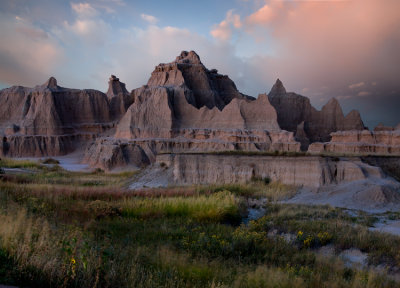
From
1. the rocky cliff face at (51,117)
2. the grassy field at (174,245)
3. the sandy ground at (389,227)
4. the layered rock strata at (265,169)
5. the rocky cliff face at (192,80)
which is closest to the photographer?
the grassy field at (174,245)

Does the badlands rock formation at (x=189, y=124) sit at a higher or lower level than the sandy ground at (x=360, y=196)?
higher

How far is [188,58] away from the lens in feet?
279

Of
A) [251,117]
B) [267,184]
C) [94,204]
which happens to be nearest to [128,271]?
[94,204]

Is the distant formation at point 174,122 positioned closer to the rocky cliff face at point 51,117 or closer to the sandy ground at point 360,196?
the rocky cliff face at point 51,117

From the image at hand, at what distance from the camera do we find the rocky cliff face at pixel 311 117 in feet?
235

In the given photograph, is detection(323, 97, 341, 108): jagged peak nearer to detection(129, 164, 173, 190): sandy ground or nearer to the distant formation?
the distant formation

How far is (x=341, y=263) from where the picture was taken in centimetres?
700

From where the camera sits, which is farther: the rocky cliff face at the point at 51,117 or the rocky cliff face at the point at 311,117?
the rocky cliff face at the point at 311,117

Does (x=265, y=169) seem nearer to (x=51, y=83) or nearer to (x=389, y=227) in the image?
(x=389, y=227)

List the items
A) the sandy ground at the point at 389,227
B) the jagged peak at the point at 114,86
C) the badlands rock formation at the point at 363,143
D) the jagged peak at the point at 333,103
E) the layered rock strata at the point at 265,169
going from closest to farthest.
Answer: the sandy ground at the point at 389,227, the layered rock strata at the point at 265,169, the badlands rock formation at the point at 363,143, the jagged peak at the point at 333,103, the jagged peak at the point at 114,86

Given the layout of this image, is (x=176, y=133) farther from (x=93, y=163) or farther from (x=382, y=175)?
(x=382, y=175)

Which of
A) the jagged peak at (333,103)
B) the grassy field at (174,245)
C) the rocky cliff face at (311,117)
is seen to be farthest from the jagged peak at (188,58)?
the grassy field at (174,245)

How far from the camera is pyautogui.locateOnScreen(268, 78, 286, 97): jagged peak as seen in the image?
80.1 m

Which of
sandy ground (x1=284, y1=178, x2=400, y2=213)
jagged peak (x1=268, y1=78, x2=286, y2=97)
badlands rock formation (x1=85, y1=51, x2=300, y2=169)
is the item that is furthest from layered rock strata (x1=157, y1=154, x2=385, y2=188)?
jagged peak (x1=268, y1=78, x2=286, y2=97)
